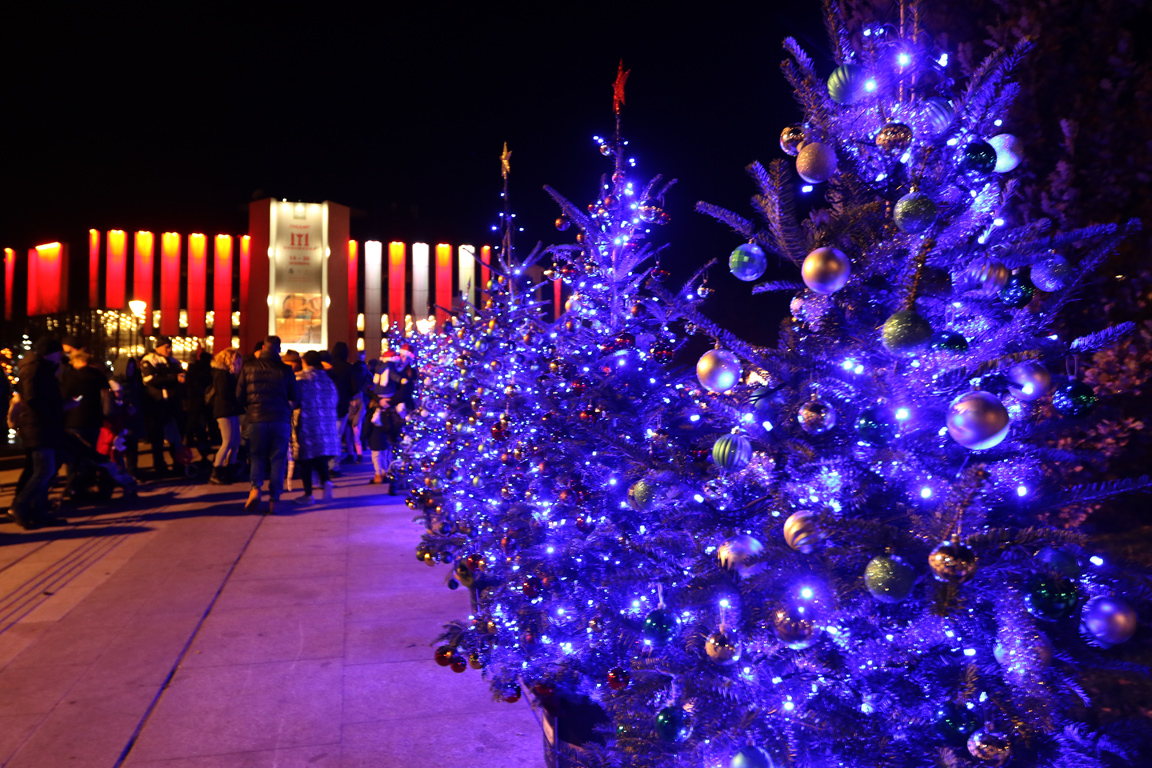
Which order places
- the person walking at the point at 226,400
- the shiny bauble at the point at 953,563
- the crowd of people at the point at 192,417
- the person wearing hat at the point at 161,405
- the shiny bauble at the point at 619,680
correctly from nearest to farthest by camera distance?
1. the shiny bauble at the point at 953,563
2. the shiny bauble at the point at 619,680
3. the crowd of people at the point at 192,417
4. the person walking at the point at 226,400
5. the person wearing hat at the point at 161,405

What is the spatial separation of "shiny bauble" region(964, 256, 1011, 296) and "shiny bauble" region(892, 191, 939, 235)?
0.62ft

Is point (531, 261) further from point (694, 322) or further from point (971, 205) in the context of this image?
point (971, 205)

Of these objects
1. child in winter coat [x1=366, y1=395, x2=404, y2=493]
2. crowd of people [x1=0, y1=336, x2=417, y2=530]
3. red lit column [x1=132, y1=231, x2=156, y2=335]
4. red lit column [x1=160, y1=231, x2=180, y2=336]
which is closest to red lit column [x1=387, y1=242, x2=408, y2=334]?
red lit column [x1=160, y1=231, x2=180, y2=336]

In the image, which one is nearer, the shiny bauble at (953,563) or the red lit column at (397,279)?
the shiny bauble at (953,563)

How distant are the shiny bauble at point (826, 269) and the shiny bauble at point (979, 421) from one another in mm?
422

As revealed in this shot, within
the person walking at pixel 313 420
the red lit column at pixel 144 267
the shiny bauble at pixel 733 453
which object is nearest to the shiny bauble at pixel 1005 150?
the shiny bauble at pixel 733 453

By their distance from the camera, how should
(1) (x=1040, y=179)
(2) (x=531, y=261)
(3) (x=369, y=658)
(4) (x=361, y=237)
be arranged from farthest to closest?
(4) (x=361, y=237) → (2) (x=531, y=261) → (3) (x=369, y=658) → (1) (x=1040, y=179)

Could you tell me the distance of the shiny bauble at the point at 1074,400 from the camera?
1.92m

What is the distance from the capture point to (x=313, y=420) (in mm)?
9344

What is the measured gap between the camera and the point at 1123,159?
3.07 metres

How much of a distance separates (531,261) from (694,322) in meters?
4.42

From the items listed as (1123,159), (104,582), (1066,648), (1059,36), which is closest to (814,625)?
(1066,648)

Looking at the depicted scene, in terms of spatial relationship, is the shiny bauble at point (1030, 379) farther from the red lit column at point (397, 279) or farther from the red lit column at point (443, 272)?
the red lit column at point (397, 279)

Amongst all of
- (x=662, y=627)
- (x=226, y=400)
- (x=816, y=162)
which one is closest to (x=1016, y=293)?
(x=816, y=162)
